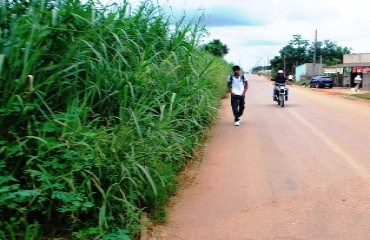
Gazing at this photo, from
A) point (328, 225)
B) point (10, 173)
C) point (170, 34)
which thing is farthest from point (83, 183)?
point (170, 34)

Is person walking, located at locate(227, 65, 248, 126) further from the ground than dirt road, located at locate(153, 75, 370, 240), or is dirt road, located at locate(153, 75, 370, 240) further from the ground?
person walking, located at locate(227, 65, 248, 126)

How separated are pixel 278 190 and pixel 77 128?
2952 mm

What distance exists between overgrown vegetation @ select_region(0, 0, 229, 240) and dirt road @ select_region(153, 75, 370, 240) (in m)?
0.53

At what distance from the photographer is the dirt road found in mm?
4934

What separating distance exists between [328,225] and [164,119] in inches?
86.9

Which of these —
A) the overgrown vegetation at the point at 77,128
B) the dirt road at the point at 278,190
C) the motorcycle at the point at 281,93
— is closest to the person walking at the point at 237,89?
the dirt road at the point at 278,190

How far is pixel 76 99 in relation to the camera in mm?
4875

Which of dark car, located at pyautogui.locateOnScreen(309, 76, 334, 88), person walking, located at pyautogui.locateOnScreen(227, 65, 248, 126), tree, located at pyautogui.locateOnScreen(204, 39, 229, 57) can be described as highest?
tree, located at pyautogui.locateOnScreen(204, 39, 229, 57)

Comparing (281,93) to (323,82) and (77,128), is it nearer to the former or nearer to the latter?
(77,128)

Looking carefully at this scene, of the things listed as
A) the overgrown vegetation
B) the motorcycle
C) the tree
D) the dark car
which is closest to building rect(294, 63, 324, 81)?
the dark car

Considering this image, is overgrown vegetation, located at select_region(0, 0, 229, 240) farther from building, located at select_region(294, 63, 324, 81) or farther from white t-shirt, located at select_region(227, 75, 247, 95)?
building, located at select_region(294, 63, 324, 81)

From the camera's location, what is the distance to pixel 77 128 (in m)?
4.50

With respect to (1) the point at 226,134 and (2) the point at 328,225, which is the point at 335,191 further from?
(1) the point at 226,134

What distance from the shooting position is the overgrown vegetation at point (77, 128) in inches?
164
